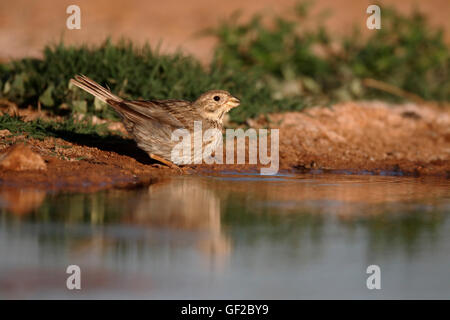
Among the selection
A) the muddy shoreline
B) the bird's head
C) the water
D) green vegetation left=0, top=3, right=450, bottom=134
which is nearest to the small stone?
the muddy shoreline

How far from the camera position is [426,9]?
14.3 metres

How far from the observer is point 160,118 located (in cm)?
687

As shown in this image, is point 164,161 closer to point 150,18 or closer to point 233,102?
point 233,102

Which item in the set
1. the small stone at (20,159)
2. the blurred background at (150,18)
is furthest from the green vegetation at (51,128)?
the blurred background at (150,18)

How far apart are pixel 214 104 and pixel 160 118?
658 millimetres

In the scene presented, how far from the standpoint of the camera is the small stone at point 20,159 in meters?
5.91

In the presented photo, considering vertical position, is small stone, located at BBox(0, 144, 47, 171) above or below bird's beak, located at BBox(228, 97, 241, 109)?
below

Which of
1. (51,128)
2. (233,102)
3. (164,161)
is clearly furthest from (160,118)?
(51,128)

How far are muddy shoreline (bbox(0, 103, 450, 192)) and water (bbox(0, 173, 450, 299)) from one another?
472 mm

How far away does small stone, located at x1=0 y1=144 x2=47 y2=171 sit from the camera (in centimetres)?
591

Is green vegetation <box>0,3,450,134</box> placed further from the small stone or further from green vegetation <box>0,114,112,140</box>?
the small stone

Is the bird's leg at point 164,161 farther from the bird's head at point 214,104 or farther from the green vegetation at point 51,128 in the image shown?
the green vegetation at point 51,128

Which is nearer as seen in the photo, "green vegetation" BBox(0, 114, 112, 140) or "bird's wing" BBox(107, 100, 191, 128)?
"bird's wing" BBox(107, 100, 191, 128)

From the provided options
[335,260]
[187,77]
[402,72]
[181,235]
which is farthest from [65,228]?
[402,72]
